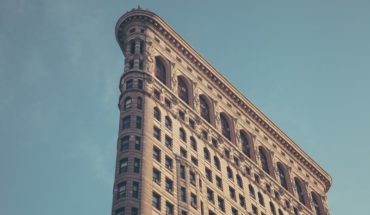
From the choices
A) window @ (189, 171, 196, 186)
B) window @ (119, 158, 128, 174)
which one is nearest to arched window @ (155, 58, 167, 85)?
window @ (189, 171, 196, 186)

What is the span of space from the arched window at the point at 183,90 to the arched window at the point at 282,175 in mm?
24492

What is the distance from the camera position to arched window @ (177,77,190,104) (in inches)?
3881

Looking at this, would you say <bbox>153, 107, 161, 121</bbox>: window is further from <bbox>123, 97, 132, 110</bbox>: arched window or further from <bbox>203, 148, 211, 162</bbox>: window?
<bbox>203, 148, 211, 162</bbox>: window

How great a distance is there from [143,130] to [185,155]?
27.8 ft

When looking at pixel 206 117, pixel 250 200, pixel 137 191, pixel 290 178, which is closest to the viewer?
pixel 137 191

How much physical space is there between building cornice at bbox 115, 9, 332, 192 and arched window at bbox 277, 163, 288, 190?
5351 millimetres

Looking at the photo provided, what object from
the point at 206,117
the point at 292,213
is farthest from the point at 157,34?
the point at 292,213

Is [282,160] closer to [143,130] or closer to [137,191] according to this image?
[143,130]

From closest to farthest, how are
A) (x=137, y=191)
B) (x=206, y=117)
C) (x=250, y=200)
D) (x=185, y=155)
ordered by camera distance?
(x=137, y=191)
(x=185, y=155)
(x=250, y=200)
(x=206, y=117)

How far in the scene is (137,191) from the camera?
70.6 metres

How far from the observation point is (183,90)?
101 metres

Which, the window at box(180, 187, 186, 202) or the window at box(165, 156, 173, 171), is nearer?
the window at box(180, 187, 186, 202)

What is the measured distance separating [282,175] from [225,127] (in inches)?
636

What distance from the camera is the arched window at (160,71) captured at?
96.3 metres
